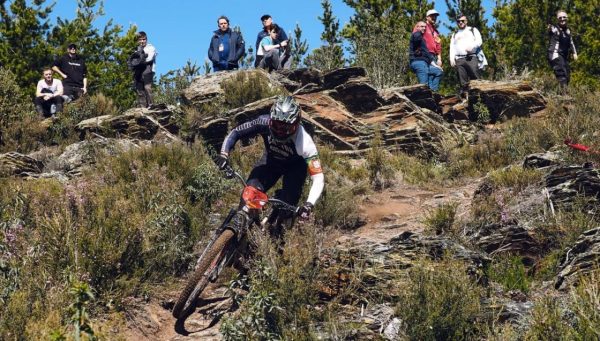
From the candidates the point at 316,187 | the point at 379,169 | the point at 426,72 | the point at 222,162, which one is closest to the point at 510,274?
the point at 316,187

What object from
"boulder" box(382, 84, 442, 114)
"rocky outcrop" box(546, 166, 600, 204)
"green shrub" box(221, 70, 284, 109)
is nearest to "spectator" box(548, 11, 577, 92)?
"boulder" box(382, 84, 442, 114)

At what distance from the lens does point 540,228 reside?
9406mm

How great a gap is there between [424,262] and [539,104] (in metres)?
A: 9.85

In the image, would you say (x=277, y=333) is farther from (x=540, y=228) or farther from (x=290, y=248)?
(x=540, y=228)

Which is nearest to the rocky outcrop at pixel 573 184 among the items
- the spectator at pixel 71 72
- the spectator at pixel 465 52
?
the spectator at pixel 465 52

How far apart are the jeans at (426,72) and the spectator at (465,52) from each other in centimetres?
39

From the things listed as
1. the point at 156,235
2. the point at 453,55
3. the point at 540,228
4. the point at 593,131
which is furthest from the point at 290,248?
the point at 453,55

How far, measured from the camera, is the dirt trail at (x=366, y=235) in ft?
26.5

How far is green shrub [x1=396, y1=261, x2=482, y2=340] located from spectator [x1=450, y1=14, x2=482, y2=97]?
9961mm

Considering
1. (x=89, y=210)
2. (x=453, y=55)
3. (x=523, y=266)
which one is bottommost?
(x=523, y=266)

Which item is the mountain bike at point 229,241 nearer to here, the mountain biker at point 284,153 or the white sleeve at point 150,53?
the mountain biker at point 284,153

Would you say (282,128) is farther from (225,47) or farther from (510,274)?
(225,47)

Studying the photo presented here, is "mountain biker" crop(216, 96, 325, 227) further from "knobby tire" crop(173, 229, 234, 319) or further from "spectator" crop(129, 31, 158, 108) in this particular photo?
"spectator" crop(129, 31, 158, 108)

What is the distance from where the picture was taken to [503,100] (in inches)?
645
